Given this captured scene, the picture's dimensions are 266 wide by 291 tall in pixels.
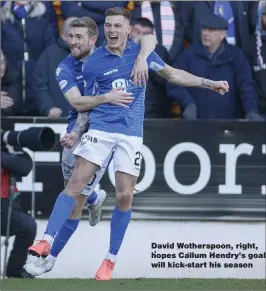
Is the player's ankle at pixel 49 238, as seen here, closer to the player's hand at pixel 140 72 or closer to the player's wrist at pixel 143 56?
the player's hand at pixel 140 72

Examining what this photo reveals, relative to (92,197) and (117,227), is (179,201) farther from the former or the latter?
(117,227)

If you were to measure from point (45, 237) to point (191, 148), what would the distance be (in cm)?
369

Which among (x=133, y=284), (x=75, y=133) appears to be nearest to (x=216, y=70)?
(x=75, y=133)

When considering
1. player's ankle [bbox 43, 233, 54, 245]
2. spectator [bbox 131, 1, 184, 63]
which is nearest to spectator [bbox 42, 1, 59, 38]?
spectator [bbox 131, 1, 184, 63]

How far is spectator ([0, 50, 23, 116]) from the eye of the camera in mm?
13484

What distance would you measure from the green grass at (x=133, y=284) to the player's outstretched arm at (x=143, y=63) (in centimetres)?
177

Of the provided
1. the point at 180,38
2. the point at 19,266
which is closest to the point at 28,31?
the point at 180,38

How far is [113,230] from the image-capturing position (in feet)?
36.3

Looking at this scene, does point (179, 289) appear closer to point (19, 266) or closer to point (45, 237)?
point (45, 237)

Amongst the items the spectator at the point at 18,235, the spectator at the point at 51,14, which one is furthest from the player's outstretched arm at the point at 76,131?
the spectator at the point at 51,14

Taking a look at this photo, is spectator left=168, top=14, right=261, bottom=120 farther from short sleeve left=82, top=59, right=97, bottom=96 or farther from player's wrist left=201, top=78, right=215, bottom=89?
short sleeve left=82, top=59, right=97, bottom=96

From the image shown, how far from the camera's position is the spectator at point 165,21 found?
44.7ft

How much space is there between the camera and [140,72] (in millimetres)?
10602

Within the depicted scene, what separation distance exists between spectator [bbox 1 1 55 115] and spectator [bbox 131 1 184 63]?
41.4 inches
